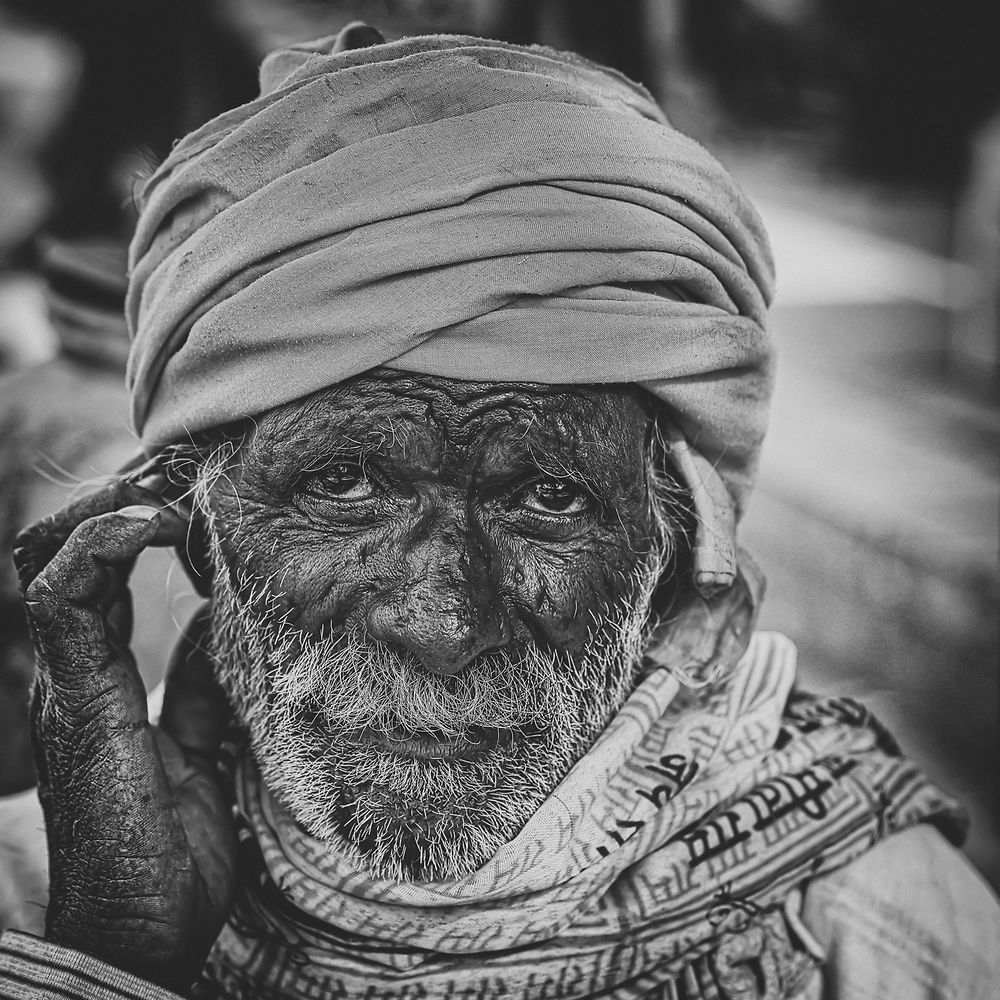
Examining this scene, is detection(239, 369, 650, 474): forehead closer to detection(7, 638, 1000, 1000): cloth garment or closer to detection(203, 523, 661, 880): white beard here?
detection(203, 523, 661, 880): white beard

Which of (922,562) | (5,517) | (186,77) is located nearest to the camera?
(5,517)

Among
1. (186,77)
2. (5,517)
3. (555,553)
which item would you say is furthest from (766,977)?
(186,77)

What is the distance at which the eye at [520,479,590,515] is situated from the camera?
1.86 metres

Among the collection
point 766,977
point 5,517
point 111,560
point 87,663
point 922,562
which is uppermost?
point 111,560

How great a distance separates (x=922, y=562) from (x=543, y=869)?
3.00 meters

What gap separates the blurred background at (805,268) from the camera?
11.9 feet

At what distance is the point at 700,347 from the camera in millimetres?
1869

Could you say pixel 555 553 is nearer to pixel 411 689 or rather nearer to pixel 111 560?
pixel 411 689

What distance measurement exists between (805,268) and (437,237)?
18.5 feet

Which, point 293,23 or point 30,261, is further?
point 30,261

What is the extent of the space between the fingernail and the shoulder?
1.33 metres

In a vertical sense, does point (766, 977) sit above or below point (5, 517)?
above

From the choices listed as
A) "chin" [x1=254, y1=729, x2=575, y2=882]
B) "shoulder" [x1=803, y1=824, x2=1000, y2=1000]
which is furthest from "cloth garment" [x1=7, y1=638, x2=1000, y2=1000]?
Answer: "chin" [x1=254, y1=729, x2=575, y2=882]

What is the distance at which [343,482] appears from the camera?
73.1 inches
